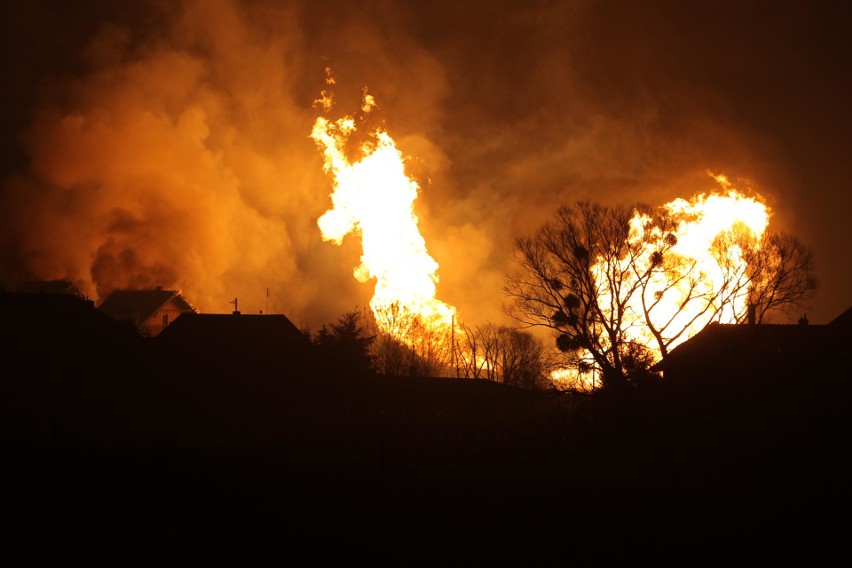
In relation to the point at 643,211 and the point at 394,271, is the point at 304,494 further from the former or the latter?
the point at 394,271

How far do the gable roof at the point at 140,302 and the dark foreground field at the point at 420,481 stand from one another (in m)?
37.5

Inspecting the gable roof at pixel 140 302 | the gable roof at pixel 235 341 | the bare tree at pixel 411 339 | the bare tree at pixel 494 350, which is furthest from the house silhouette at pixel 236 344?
the gable roof at pixel 140 302

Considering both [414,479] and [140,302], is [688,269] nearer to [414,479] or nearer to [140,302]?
[414,479]

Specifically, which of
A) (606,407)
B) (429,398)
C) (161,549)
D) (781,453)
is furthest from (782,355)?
(161,549)

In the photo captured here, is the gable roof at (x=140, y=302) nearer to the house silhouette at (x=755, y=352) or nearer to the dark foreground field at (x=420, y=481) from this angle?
the dark foreground field at (x=420, y=481)

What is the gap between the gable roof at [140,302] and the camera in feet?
214

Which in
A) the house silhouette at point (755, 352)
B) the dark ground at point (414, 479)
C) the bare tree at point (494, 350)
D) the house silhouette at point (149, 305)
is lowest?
Answer: the dark ground at point (414, 479)

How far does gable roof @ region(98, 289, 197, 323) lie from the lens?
2564 inches

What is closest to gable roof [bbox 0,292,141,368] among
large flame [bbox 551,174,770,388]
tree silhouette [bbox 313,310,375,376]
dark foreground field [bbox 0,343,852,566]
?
dark foreground field [bbox 0,343,852,566]

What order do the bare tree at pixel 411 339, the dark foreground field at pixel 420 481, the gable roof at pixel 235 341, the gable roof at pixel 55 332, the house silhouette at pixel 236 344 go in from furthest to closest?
the bare tree at pixel 411 339 → the gable roof at pixel 235 341 → the house silhouette at pixel 236 344 → the gable roof at pixel 55 332 → the dark foreground field at pixel 420 481

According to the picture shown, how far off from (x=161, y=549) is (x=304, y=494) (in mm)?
4412

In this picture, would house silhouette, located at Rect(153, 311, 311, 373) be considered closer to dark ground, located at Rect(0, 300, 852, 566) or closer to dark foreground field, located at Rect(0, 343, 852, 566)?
dark ground, located at Rect(0, 300, 852, 566)

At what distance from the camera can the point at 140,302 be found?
66688 mm

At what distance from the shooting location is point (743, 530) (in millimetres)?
14875
